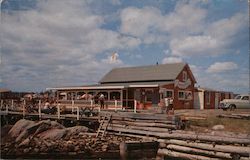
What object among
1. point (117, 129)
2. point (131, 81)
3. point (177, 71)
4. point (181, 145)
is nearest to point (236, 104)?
point (177, 71)

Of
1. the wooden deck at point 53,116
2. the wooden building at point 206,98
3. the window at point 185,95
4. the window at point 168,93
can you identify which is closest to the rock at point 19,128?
the wooden deck at point 53,116

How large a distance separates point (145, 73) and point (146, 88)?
21.0 ft

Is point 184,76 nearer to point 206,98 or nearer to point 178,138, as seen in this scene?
point 206,98

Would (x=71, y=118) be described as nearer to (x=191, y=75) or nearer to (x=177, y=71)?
(x=177, y=71)

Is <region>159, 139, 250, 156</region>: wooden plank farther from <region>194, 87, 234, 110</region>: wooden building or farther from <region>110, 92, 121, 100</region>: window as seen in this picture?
<region>194, 87, 234, 110</region>: wooden building

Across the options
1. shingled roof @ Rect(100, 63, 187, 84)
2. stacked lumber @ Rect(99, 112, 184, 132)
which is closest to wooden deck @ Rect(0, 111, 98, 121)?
stacked lumber @ Rect(99, 112, 184, 132)

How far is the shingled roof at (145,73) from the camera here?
128ft

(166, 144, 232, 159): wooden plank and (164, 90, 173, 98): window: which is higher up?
(164, 90, 173, 98): window

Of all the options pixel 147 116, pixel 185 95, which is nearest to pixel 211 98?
pixel 185 95

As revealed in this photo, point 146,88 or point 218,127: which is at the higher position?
point 146,88

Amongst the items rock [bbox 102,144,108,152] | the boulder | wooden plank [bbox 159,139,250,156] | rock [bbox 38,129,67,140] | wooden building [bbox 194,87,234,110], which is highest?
wooden building [bbox 194,87,234,110]

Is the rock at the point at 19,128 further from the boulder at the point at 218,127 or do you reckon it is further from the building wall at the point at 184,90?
the building wall at the point at 184,90

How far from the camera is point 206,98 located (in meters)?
41.6

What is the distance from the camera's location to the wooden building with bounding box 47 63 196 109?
35.6 m
